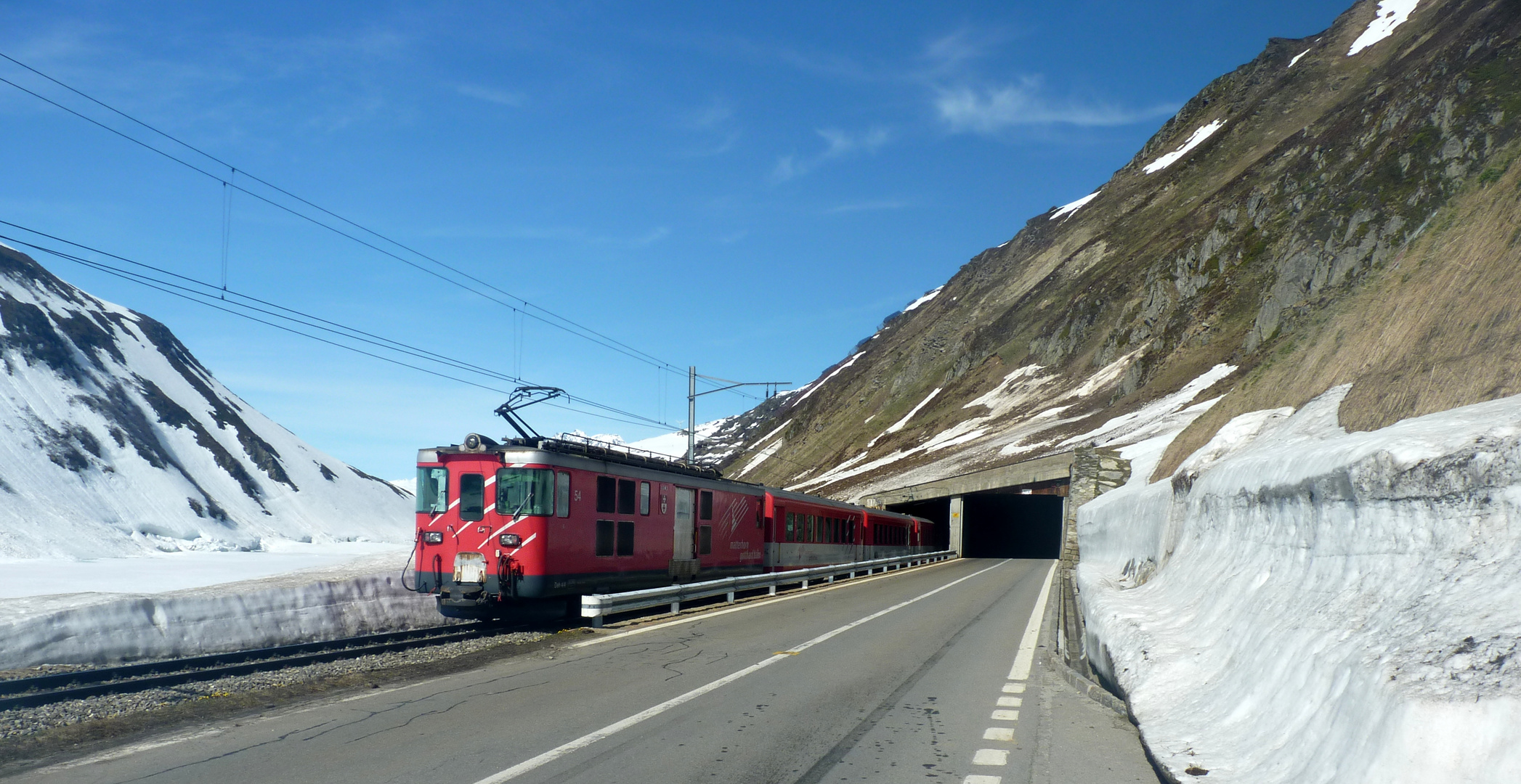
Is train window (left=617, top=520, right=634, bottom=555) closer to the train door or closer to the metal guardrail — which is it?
the metal guardrail

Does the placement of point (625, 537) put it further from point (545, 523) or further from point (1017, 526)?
point (1017, 526)

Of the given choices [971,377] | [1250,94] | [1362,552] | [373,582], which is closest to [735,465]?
[971,377]

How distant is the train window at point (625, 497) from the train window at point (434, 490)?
318 centimetres

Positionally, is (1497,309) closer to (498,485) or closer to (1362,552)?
(1362,552)

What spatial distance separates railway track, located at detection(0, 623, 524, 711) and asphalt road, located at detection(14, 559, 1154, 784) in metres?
2.00

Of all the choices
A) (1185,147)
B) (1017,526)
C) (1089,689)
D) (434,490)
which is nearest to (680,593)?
(434,490)

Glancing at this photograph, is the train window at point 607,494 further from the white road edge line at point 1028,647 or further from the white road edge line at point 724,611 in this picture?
the white road edge line at point 1028,647

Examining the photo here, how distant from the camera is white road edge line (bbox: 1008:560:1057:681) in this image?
1102 cm

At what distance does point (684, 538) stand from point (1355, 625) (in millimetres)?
16428

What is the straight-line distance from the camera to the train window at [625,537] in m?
17.9

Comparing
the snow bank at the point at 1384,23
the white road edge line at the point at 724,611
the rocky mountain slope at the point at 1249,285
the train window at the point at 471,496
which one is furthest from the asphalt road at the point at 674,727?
the snow bank at the point at 1384,23

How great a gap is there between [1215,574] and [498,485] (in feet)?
36.2

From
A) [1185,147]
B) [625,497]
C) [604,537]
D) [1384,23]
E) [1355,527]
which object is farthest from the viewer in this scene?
[1185,147]

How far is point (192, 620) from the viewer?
41.7 ft
